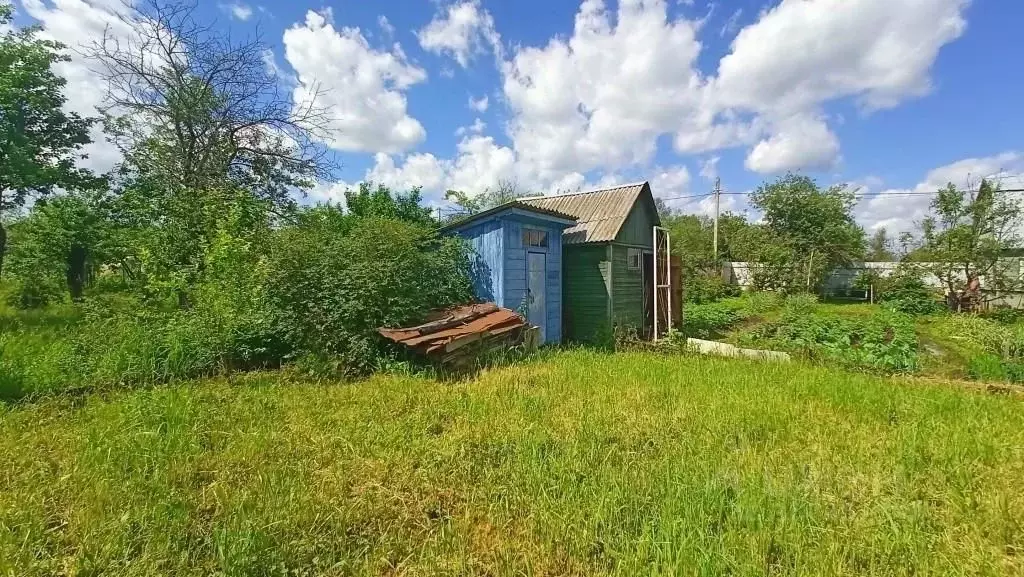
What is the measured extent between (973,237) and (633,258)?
1150cm

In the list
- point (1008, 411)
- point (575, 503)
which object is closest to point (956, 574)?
point (575, 503)

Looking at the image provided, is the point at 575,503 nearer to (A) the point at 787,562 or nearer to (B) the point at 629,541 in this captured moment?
(B) the point at 629,541

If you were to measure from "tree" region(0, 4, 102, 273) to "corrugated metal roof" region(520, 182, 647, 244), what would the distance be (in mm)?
12034

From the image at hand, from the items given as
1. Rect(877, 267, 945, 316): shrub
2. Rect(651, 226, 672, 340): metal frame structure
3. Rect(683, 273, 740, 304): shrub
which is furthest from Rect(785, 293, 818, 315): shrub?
Rect(651, 226, 672, 340): metal frame structure

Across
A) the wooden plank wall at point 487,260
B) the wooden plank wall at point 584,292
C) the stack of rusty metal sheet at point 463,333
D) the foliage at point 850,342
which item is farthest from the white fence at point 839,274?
the stack of rusty metal sheet at point 463,333

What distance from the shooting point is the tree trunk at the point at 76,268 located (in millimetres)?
11867

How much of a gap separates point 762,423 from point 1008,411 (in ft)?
9.70

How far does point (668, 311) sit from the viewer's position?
10.8 m

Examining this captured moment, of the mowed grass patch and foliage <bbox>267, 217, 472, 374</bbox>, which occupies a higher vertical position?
foliage <bbox>267, 217, 472, 374</bbox>

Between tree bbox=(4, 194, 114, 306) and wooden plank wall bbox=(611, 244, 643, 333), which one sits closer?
wooden plank wall bbox=(611, 244, 643, 333)

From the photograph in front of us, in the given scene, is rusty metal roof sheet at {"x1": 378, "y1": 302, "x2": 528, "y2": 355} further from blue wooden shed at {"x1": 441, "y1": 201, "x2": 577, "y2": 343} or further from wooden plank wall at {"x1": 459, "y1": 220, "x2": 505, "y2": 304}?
blue wooden shed at {"x1": 441, "y1": 201, "x2": 577, "y2": 343}

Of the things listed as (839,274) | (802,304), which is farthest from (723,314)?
(839,274)

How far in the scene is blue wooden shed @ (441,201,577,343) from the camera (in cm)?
826

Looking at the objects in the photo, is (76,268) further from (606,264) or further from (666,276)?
(666,276)
